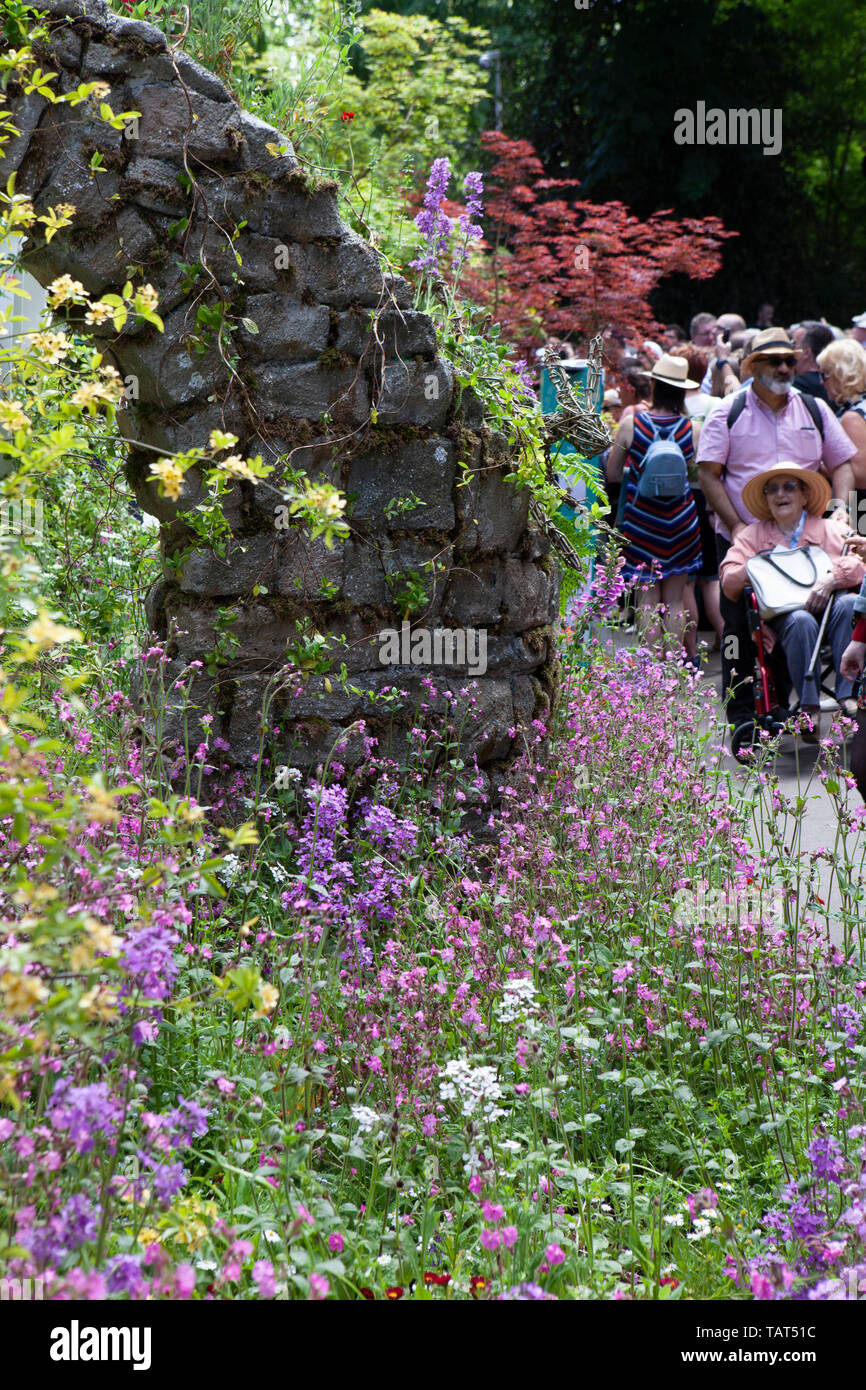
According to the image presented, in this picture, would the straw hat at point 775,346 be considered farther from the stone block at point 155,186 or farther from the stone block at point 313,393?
the stone block at point 155,186

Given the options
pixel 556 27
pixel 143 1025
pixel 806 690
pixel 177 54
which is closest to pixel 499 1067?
pixel 143 1025

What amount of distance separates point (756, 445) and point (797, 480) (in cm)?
45

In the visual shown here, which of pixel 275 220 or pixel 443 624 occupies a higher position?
pixel 275 220

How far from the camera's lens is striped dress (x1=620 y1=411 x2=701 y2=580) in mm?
7949

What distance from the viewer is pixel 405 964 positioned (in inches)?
130

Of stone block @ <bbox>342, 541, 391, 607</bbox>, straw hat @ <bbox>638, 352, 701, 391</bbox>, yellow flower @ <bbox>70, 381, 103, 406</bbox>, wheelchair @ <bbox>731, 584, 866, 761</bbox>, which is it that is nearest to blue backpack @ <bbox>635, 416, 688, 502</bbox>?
straw hat @ <bbox>638, 352, 701, 391</bbox>

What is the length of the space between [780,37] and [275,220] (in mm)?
25096

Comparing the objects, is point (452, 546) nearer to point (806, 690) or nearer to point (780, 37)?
point (806, 690)

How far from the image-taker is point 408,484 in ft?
14.6

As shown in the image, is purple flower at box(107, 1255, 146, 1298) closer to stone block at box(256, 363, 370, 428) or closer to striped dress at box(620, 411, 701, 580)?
stone block at box(256, 363, 370, 428)

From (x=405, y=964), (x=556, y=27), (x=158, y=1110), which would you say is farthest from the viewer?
(x=556, y=27)

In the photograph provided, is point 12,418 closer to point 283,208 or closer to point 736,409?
point 283,208

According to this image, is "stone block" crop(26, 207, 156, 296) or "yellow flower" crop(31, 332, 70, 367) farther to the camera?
"stone block" crop(26, 207, 156, 296)

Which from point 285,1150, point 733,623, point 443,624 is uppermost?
point 733,623
